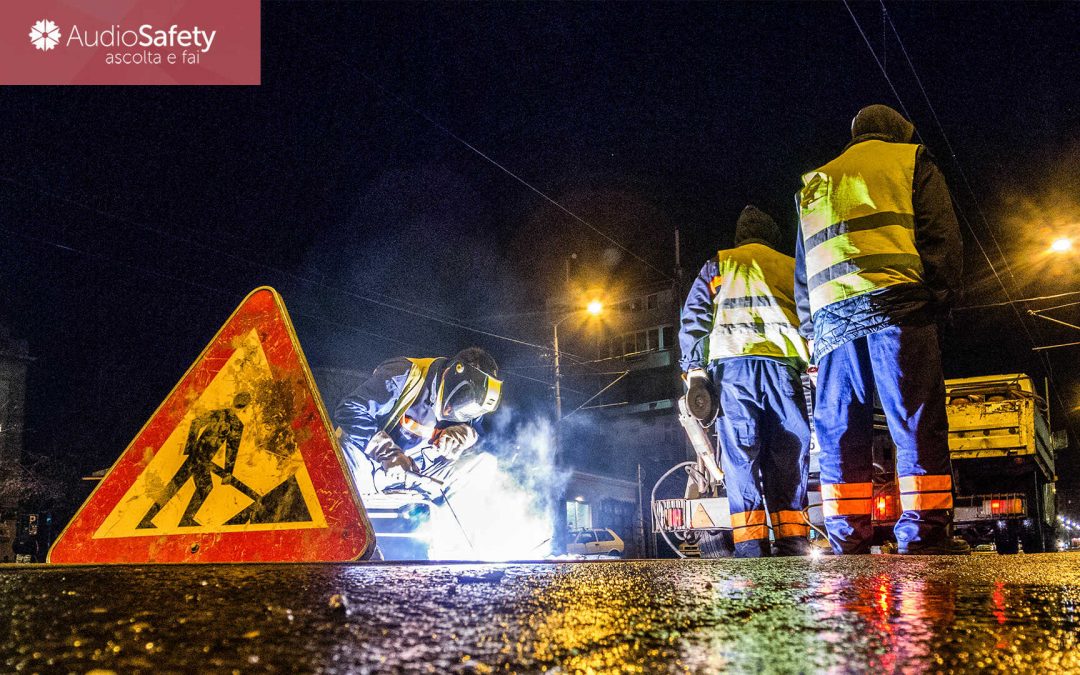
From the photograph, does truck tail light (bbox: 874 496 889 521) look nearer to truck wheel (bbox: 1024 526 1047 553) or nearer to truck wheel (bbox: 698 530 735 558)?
truck wheel (bbox: 698 530 735 558)

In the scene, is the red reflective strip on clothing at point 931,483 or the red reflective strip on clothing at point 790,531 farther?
the red reflective strip on clothing at point 790,531

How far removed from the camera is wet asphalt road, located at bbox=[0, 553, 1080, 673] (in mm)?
825

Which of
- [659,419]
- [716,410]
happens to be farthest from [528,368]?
[716,410]

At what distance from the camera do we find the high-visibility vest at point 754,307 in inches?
190

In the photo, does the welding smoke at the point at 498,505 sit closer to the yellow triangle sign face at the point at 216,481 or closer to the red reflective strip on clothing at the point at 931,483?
the yellow triangle sign face at the point at 216,481

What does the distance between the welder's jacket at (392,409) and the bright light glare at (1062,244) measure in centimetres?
1457

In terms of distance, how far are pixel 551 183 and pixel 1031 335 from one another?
17.3 meters

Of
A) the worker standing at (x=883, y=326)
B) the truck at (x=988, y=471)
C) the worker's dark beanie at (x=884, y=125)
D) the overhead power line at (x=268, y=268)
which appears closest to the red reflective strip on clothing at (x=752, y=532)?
the worker standing at (x=883, y=326)

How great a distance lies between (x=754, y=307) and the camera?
16.1ft

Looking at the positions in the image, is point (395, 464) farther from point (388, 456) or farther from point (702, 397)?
point (702, 397)

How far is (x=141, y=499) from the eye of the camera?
286 centimetres

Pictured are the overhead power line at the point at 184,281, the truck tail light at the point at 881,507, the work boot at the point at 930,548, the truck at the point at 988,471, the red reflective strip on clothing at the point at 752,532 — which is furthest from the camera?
the overhead power line at the point at 184,281

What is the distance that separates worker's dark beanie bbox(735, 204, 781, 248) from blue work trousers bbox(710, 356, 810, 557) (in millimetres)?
1048

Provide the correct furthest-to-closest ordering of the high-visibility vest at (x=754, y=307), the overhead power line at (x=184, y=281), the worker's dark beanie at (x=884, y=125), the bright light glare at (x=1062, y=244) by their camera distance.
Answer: the bright light glare at (x=1062, y=244) < the overhead power line at (x=184, y=281) < the high-visibility vest at (x=754, y=307) < the worker's dark beanie at (x=884, y=125)
